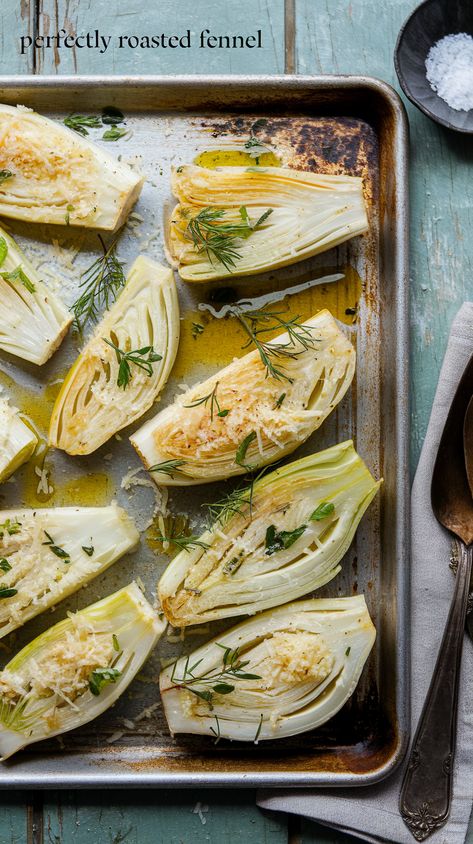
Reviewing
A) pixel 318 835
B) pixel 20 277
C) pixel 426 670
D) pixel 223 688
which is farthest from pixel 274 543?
pixel 20 277

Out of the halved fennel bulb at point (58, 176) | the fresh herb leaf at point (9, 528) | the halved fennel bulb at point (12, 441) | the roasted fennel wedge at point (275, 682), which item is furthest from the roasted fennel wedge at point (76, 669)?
the halved fennel bulb at point (58, 176)

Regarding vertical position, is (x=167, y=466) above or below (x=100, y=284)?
below

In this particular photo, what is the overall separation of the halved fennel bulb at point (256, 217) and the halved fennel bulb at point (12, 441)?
1.66ft

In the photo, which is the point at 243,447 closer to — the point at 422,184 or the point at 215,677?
the point at 215,677

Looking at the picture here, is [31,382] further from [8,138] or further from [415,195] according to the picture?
[415,195]

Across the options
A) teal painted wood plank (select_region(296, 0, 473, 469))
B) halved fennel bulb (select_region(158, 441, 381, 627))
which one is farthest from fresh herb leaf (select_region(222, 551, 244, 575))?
teal painted wood plank (select_region(296, 0, 473, 469))

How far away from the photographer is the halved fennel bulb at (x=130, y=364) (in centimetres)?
200

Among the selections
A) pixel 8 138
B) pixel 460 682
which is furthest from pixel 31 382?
pixel 460 682

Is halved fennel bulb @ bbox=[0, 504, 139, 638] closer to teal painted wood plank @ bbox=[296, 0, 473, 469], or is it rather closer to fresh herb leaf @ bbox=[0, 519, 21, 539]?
fresh herb leaf @ bbox=[0, 519, 21, 539]

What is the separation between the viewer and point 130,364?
6.58 ft

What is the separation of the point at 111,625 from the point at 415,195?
3.99 ft

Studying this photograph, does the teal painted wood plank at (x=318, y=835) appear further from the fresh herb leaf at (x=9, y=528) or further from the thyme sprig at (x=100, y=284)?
the thyme sprig at (x=100, y=284)

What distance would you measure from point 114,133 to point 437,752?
1604 millimetres

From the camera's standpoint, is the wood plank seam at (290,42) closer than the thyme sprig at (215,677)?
No
